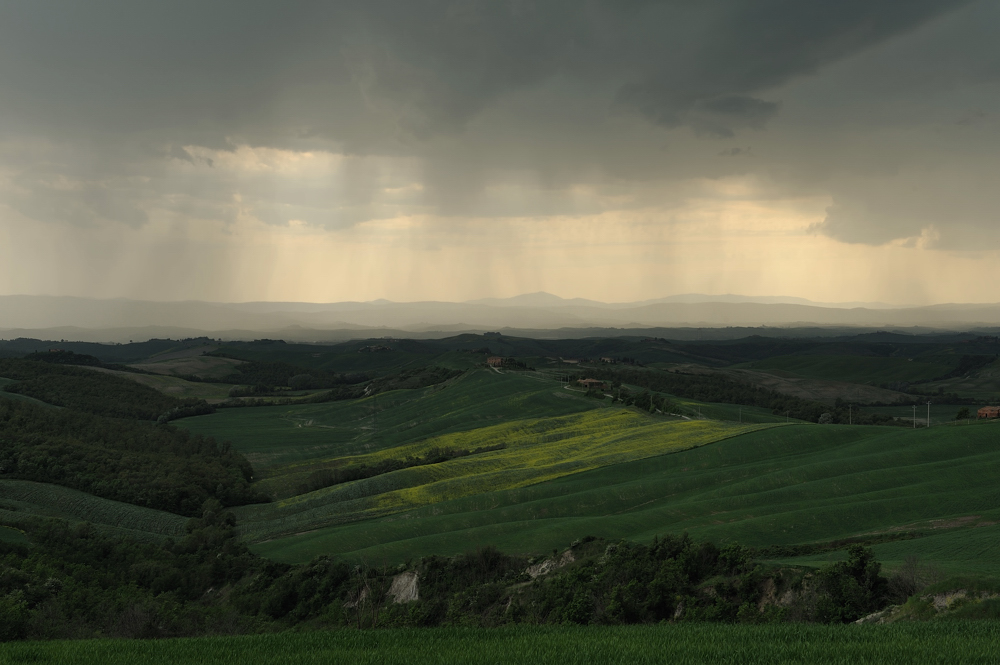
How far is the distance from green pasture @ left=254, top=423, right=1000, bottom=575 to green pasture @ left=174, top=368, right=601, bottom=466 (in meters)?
58.6

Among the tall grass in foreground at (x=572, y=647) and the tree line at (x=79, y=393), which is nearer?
the tall grass in foreground at (x=572, y=647)

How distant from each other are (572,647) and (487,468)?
78.9 meters

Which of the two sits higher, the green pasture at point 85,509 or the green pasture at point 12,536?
the green pasture at point 12,536

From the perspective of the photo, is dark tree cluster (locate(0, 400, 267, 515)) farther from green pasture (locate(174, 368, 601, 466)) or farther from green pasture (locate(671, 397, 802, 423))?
green pasture (locate(671, 397, 802, 423))

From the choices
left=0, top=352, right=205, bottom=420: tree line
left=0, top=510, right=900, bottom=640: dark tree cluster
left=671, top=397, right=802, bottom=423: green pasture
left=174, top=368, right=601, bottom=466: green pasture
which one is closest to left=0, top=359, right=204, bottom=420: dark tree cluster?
left=0, top=352, right=205, bottom=420: tree line

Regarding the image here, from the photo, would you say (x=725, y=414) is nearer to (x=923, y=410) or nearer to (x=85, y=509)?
(x=923, y=410)

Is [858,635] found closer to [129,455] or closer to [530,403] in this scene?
[129,455]

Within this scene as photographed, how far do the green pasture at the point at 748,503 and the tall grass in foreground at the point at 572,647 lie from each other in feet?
65.2

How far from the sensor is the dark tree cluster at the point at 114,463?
9056cm

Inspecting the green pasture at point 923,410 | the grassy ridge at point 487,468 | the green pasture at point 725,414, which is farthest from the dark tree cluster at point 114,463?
the green pasture at point 923,410

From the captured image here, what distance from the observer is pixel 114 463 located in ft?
323

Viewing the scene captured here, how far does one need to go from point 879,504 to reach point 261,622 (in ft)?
165

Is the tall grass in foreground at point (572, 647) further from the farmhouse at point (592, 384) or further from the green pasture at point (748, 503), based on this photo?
the farmhouse at point (592, 384)

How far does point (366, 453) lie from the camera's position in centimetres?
13125
